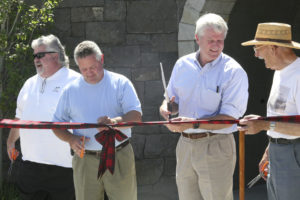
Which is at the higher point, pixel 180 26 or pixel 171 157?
pixel 180 26

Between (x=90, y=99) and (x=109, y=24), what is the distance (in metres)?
2.47

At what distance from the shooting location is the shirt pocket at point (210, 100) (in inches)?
138

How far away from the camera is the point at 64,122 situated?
3.56m

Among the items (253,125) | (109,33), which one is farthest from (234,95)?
(109,33)

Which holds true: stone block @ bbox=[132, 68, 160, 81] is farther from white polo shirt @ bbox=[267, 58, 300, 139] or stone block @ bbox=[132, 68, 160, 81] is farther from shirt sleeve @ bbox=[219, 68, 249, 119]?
white polo shirt @ bbox=[267, 58, 300, 139]

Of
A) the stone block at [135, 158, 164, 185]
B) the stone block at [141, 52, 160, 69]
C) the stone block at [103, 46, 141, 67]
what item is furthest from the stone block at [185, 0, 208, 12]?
the stone block at [135, 158, 164, 185]

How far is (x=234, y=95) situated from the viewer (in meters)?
3.45

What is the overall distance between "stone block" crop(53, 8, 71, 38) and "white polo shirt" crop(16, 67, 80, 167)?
1888 millimetres

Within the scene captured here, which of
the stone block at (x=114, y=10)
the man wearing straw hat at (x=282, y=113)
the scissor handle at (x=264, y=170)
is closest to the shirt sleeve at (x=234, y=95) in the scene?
the man wearing straw hat at (x=282, y=113)

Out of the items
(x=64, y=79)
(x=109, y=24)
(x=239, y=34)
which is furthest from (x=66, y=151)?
(x=239, y=34)

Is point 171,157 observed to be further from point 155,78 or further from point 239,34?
point 239,34

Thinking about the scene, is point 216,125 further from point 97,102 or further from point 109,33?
point 109,33

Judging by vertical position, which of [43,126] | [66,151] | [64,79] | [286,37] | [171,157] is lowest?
[171,157]

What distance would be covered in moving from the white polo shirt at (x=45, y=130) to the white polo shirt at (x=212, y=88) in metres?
1.03
